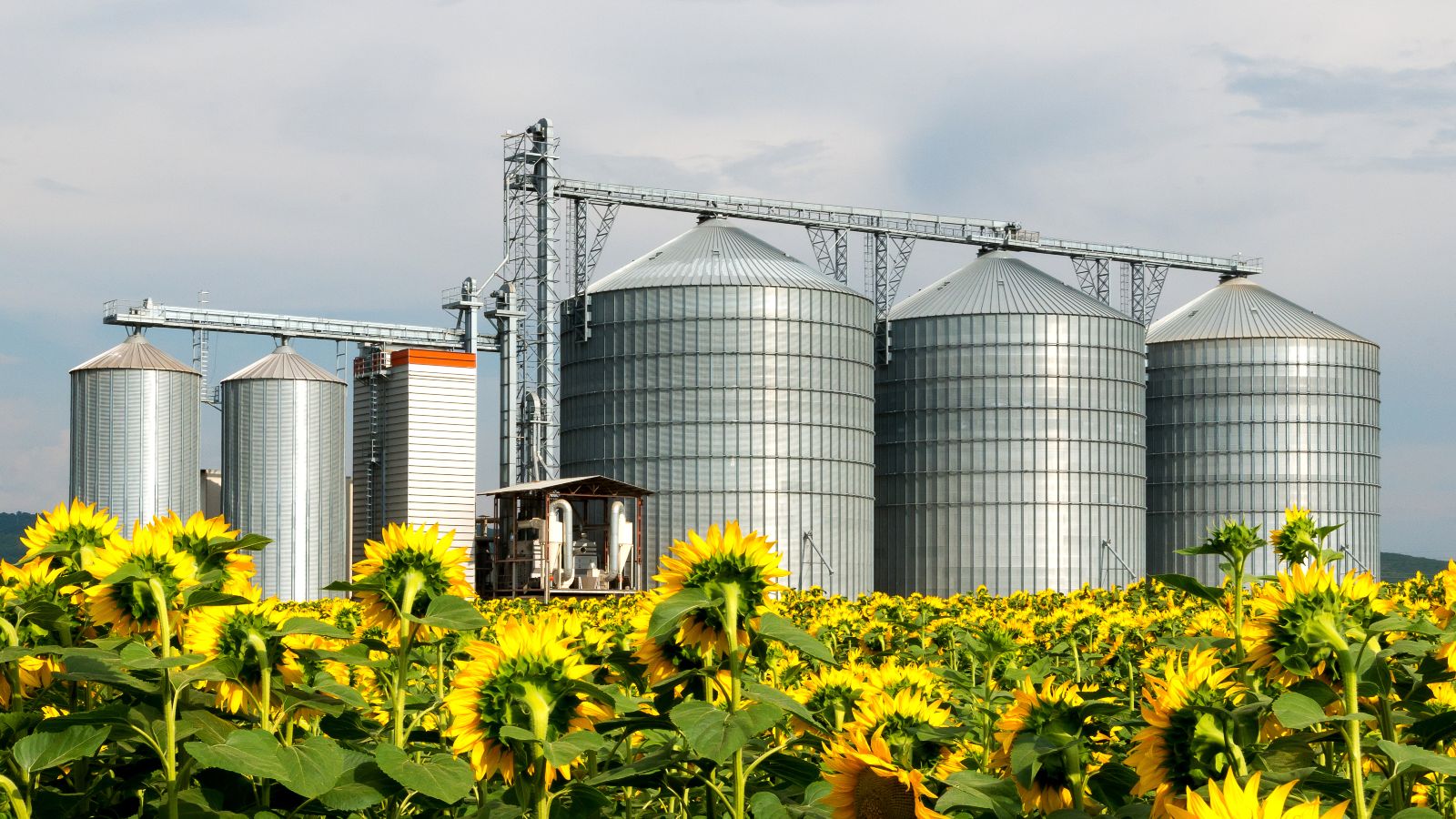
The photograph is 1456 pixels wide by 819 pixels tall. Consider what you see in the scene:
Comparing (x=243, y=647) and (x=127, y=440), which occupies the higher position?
(x=127, y=440)

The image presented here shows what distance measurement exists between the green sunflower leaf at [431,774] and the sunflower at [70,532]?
1795mm

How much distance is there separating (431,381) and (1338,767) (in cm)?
5512

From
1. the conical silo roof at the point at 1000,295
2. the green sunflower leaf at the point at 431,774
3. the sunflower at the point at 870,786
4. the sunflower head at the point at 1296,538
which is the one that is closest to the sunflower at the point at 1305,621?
the sunflower at the point at 870,786

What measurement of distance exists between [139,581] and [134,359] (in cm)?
5431

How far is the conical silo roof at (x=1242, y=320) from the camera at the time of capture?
229ft

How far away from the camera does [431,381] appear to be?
57.5m

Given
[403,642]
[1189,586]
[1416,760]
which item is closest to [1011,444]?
[1189,586]

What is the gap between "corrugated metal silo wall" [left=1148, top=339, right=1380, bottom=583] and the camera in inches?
2689

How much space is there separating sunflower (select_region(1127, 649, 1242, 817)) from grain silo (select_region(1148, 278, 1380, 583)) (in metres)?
67.1

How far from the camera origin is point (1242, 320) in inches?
2778

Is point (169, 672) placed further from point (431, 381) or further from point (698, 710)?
point (431, 381)

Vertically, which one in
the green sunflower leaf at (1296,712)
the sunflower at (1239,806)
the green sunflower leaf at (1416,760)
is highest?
the sunflower at (1239,806)

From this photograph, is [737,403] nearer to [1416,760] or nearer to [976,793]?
[976,793]

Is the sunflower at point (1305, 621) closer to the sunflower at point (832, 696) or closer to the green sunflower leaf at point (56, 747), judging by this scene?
the sunflower at point (832, 696)
